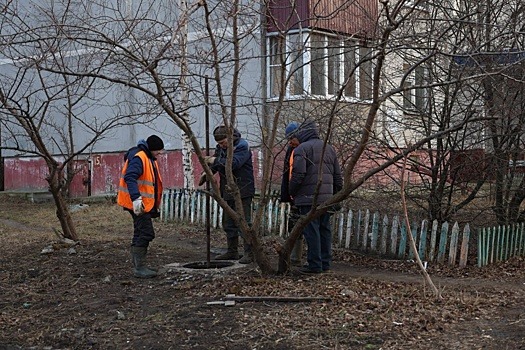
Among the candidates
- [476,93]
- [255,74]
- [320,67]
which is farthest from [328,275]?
[255,74]

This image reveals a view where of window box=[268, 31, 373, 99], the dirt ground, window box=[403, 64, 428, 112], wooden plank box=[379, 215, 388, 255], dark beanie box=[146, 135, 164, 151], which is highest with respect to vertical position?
window box=[268, 31, 373, 99]

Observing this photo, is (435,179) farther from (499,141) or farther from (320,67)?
(320,67)

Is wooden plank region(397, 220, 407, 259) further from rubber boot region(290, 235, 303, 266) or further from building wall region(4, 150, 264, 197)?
building wall region(4, 150, 264, 197)

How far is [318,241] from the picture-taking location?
820cm

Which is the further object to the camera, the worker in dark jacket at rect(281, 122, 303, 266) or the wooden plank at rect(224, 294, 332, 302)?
the worker in dark jacket at rect(281, 122, 303, 266)

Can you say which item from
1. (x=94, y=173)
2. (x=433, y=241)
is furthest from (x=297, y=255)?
(x=94, y=173)

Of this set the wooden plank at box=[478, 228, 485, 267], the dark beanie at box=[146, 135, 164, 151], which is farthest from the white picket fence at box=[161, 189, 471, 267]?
the dark beanie at box=[146, 135, 164, 151]

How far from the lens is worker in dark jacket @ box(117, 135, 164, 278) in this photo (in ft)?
26.9

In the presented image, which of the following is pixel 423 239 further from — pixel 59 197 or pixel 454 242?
pixel 59 197

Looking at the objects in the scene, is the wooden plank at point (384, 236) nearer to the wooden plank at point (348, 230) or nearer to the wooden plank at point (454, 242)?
the wooden plank at point (348, 230)

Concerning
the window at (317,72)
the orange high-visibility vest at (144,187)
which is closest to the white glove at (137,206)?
the orange high-visibility vest at (144,187)

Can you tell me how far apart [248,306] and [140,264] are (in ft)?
6.79

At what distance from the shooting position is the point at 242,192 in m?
9.08

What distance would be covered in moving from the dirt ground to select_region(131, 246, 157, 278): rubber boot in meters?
0.11
